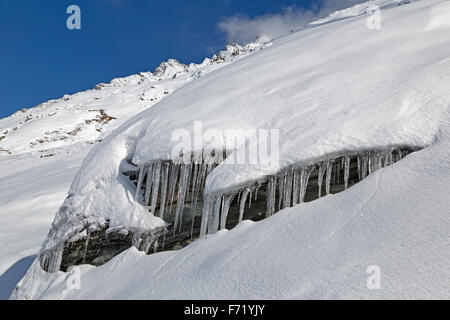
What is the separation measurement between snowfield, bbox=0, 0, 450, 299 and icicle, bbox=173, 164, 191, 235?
1.15 ft

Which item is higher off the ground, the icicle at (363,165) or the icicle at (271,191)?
the icicle at (363,165)

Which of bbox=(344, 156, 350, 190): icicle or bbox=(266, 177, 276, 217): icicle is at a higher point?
bbox=(344, 156, 350, 190): icicle

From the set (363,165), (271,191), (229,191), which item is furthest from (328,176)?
(229,191)

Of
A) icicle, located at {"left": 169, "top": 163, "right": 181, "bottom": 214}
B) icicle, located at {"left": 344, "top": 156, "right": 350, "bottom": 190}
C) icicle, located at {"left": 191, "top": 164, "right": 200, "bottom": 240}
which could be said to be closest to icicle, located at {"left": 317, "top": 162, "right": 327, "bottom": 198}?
icicle, located at {"left": 344, "top": 156, "right": 350, "bottom": 190}

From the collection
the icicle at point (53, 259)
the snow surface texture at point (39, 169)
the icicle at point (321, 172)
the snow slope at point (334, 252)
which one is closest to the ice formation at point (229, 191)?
the icicle at point (321, 172)

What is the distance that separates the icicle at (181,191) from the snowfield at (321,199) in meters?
0.35

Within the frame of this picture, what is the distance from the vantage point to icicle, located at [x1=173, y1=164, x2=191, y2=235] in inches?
175

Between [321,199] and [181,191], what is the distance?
199 cm

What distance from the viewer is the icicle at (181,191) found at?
175 inches

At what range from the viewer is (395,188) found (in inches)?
115

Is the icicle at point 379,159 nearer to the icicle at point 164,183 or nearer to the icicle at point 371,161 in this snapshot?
the icicle at point 371,161

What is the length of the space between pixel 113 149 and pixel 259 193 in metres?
2.45

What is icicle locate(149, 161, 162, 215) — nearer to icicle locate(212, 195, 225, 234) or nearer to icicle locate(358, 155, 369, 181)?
icicle locate(212, 195, 225, 234)
